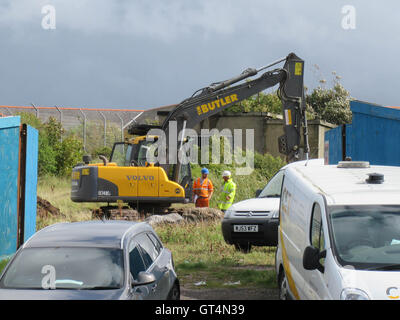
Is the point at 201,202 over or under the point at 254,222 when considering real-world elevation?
over

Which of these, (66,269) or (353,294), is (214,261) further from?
(353,294)

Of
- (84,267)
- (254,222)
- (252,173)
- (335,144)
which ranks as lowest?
(84,267)

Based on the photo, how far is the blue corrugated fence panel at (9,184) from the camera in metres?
13.3

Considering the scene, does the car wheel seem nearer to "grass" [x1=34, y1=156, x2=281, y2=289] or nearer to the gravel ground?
the gravel ground

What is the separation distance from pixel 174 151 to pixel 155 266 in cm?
1420

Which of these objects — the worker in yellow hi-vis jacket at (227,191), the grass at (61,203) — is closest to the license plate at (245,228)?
the worker in yellow hi-vis jacket at (227,191)

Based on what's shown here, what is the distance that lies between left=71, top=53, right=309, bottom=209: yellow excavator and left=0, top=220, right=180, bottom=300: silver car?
1337cm

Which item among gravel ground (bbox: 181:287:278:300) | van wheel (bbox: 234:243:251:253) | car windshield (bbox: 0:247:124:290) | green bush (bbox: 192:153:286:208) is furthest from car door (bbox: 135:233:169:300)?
green bush (bbox: 192:153:286:208)

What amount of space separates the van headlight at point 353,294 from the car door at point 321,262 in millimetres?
441

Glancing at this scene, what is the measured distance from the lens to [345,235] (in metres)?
→ 6.68

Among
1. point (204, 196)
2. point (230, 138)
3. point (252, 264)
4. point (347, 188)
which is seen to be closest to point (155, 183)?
point (204, 196)

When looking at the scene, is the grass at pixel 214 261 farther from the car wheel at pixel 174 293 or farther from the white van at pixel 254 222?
the car wheel at pixel 174 293

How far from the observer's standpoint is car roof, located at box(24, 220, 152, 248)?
7.11m

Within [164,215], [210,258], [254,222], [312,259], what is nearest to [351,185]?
[312,259]
